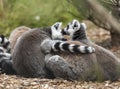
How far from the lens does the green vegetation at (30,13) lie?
903cm

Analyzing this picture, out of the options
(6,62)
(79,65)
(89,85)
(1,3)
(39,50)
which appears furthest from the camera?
(1,3)

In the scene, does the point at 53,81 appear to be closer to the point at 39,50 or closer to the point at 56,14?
the point at 39,50


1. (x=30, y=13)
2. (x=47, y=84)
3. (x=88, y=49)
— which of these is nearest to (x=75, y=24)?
(x=88, y=49)

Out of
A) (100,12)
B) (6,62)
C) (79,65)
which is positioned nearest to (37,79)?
(79,65)

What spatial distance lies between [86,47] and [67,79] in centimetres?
46

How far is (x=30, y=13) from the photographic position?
30.7 ft

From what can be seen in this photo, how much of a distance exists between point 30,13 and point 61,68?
5.08 m

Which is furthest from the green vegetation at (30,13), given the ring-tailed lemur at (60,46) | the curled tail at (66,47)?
the curled tail at (66,47)

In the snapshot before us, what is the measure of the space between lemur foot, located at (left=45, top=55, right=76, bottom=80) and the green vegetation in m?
4.45

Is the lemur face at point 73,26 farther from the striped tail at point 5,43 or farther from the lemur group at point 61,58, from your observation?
the striped tail at point 5,43

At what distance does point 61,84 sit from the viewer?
4.22m

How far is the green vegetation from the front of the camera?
29.6ft

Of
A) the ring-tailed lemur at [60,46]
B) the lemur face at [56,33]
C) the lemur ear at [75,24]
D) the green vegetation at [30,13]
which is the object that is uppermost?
the green vegetation at [30,13]

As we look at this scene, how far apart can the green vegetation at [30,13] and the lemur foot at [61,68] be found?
14.6ft
